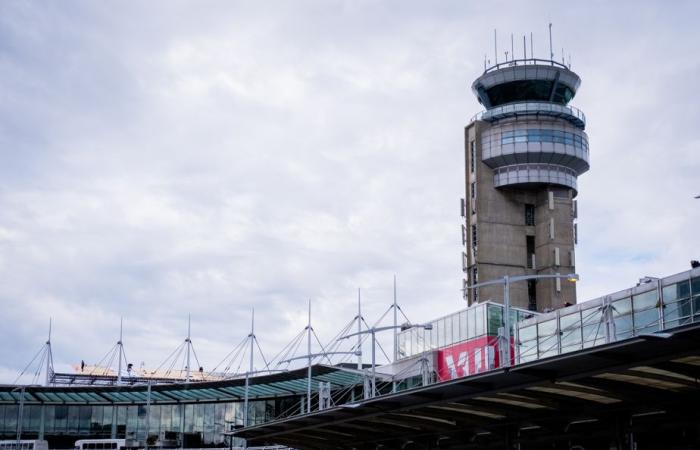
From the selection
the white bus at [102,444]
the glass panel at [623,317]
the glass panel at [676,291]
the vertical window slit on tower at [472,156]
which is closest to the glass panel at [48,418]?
the white bus at [102,444]

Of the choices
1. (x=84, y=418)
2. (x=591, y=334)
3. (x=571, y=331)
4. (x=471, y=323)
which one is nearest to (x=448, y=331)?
(x=471, y=323)

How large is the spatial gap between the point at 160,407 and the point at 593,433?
2966 inches

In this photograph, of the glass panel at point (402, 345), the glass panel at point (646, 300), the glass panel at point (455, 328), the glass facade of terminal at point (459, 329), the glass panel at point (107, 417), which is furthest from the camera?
the glass panel at point (107, 417)

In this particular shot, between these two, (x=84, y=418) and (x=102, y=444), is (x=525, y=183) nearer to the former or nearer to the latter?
(x=102, y=444)

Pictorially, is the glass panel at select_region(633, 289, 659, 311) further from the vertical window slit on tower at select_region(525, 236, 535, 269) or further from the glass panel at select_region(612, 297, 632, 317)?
the vertical window slit on tower at select_region(525, 236, 535, 269)

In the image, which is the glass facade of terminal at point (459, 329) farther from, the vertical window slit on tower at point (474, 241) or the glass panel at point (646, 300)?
the glass panel at point (646, 300)

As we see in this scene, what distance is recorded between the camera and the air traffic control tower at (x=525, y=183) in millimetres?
99250

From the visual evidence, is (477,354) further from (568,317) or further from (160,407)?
(160,407)

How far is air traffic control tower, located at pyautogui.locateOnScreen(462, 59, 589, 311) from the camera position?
9925 cm

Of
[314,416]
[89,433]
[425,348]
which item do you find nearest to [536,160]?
[425,348]

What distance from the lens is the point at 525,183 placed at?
99938 millimetres

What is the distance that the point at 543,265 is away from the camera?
99.7 metres

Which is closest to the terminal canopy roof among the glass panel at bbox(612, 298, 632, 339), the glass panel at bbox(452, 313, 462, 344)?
the glass panel at bbox(452, 313, 462, 344)

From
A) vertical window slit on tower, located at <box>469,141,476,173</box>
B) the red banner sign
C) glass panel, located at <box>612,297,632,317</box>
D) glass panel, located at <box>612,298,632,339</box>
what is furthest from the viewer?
vertical window slit on tower, located at <box>469,141,476,173</box>
